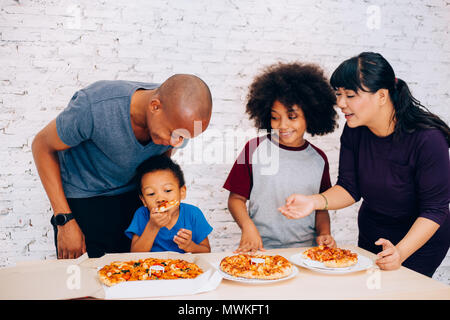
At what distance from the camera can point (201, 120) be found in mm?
1425

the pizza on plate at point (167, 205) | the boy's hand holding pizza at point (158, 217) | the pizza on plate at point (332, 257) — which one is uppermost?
the pizza on plate at point (167, 205)

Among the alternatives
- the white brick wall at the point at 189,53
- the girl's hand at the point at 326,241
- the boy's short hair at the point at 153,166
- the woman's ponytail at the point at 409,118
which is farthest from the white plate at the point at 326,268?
the white brick wall at the point at 189,53

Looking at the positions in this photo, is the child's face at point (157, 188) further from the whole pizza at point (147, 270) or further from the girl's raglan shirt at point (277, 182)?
the whole pizza at point (147, 270)

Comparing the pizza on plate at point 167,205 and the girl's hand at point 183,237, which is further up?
the pizza on plate at point 167,205

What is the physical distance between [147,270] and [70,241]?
0.47 m

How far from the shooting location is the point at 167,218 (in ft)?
5.45

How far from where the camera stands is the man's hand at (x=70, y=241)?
1534 mm

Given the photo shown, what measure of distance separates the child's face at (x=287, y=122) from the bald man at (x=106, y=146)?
0.54 meters

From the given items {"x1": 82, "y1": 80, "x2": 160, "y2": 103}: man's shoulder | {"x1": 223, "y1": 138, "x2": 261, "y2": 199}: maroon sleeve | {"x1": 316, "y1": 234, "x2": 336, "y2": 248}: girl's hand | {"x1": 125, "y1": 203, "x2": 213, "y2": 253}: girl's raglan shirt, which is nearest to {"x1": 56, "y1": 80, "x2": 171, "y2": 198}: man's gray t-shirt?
→ {"x1": 82, "y1": 80, "x2": 160, "y2": 103}: man's shoulder

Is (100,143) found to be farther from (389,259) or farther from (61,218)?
(389,259)

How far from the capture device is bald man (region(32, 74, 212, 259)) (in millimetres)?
1447

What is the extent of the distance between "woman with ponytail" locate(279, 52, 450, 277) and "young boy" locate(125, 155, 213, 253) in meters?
0.48

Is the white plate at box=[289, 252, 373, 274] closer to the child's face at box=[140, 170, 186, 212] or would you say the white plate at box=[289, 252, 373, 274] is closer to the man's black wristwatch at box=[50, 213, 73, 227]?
the child's face at box=[140, 170, 186, 212]
